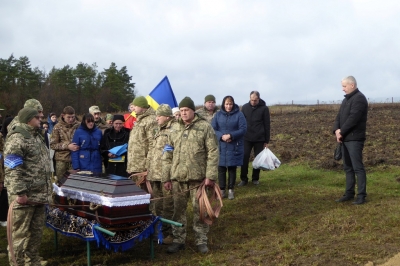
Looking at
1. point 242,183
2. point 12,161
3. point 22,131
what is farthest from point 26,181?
point 242,183

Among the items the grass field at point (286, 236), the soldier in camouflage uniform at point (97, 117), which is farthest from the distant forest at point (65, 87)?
the grass field at point (286, 236)

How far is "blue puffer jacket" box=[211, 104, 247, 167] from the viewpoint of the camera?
339 inches

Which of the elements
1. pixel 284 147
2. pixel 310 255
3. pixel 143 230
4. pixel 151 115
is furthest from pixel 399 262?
pixel 284 147

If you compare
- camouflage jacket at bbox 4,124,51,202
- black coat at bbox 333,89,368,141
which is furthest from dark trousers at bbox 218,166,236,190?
camouflage jacket at bbox 4,124,51,202

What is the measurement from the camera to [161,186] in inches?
261

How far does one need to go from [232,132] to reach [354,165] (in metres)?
2.33

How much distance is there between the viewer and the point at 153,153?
6.54 meters

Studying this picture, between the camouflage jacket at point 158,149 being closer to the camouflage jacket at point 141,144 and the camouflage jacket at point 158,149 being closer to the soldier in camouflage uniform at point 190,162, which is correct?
the camouflage jacket at point 141,144

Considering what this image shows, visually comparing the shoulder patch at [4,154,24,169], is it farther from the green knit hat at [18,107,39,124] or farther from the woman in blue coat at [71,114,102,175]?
the woman in blue coat at [71,114,102,175]

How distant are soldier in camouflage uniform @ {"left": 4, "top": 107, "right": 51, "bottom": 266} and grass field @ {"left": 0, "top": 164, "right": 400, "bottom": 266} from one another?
81 centimetres

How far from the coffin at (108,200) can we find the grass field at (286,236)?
0.68 meters

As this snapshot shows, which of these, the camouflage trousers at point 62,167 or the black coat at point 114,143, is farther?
the camouflage trousers at point 62,167

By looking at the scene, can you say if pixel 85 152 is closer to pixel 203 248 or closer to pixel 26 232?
pixel 26 232

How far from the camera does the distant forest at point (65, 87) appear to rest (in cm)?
4806
